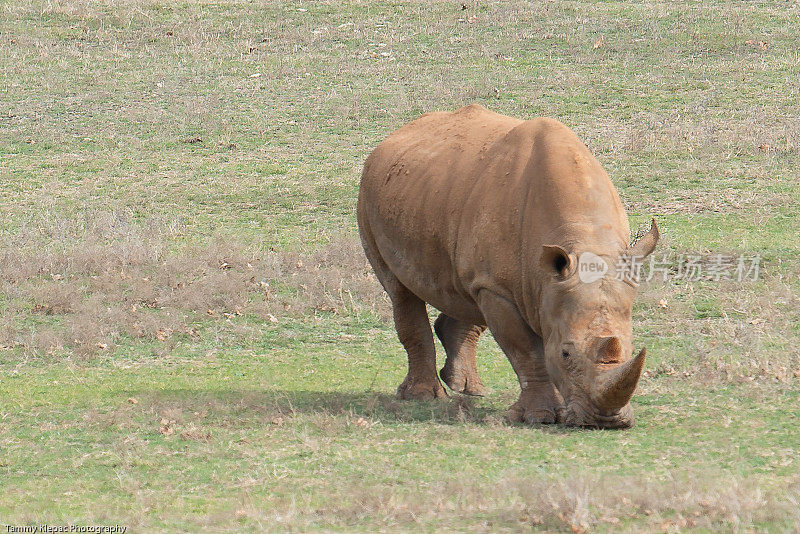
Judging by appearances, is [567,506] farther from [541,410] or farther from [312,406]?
[312,406]

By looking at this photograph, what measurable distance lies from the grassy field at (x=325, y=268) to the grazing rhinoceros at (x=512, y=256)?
17.8 inches

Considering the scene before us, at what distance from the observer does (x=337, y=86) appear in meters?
25.1

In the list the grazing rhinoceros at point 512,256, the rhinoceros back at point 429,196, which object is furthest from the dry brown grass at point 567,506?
the rhinoceros back at point 429,196

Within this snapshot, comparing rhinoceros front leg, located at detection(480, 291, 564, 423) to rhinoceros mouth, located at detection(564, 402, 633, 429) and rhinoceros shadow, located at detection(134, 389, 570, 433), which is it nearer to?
rhinoceros shadow, located at detection(134, 389, 570, 433)

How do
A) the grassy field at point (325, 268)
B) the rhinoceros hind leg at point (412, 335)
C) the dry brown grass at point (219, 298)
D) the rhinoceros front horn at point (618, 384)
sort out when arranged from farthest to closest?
the dry brown grass at point (219, 298) → the rhinoceros hind leg at point (412, 335) → the rhinoceros front horn at point (618, 384) → the grassy field at point (325, 268)

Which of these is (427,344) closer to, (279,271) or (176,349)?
(176,349)

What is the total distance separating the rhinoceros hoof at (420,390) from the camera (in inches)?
420

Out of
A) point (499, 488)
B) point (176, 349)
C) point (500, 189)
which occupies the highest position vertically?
point (500, 189)

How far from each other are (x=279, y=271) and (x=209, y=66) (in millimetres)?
12275

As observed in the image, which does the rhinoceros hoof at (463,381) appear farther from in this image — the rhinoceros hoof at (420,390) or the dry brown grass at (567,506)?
the dry brown grass at (567,506)

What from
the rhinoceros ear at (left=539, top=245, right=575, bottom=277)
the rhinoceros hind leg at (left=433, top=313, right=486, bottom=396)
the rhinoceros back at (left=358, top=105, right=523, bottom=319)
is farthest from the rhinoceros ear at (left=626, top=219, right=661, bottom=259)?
the rhinoceros hind leg at (left=433, top=313, right=486, bottom=396)

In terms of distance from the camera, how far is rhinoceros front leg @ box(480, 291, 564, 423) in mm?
9031

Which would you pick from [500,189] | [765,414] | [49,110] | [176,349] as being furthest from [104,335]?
[49,110]

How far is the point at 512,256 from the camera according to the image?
9.17 metres
